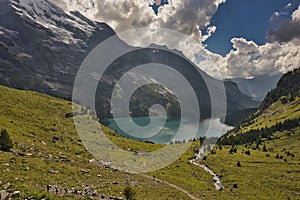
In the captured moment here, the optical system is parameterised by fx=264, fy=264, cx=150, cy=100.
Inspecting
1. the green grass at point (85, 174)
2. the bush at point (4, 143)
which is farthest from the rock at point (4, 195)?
the bush at point (4, 143)

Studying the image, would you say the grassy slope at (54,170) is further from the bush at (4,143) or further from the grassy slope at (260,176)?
the grassy slope at (260,176)

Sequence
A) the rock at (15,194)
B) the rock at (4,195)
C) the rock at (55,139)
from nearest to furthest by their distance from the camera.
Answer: the rock at (4,195) < the rock at (15,194) < the rock at (55,139)

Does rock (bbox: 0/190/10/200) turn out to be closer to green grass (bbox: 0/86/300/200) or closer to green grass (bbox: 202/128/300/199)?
green grass (bbox: 0/86/300/200)

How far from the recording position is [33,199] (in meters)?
20.0

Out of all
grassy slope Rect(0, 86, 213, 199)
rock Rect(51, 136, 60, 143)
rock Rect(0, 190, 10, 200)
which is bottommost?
rock Rect(0, 190, 10, 200)

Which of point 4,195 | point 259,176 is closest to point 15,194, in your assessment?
point 4,195

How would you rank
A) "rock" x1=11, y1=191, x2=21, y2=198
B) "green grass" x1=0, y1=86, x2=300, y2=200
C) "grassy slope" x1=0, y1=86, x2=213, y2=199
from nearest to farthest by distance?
"rock" x1=11, y1=191, x2=21, y2=198, "grassy slope" x1=0, y1=86, x2=213, y2=199, "green grass" x1=0, y1=86, x2=300, y2=200

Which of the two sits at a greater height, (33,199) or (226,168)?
(226,168)

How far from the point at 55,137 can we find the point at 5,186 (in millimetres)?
42944

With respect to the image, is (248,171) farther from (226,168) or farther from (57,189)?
(57,189)

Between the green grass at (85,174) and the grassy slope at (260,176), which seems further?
the grassy slope at (260,176)

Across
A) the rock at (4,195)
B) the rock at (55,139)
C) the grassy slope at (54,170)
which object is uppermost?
the rock at (55,139)

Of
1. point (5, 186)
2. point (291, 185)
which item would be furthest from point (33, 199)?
point (291, 185)

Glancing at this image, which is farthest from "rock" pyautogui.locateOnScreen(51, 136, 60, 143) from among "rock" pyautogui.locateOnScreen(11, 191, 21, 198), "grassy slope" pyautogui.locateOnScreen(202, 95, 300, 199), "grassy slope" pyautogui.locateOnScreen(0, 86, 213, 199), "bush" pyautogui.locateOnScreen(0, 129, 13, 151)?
"rock" pyautogui.locateOnScreen(11, 191, 21, 198)
